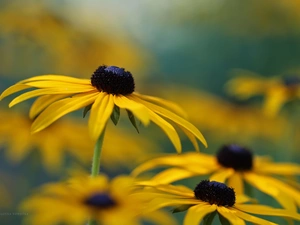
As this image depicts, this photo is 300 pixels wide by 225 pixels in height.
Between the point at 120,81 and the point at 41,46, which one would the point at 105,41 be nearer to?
the point at 41,46

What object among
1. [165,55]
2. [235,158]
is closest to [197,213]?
[235,158]

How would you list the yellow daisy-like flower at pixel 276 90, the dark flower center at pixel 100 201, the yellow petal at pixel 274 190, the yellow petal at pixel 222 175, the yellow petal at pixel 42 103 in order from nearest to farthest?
1. the dark flower center at pixel 100 201
2. the yellow petal at pixel 42 103
3. the yellow petal at pixel 274 190
4. the yellow petal at pixel 222 175
5. the yellow daisy-like flower at pixel 276 90

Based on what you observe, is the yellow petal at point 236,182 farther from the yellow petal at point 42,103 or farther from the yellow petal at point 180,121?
the yellow petal at point 42,103

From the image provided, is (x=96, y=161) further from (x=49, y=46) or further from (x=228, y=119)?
(x=228, y=119)

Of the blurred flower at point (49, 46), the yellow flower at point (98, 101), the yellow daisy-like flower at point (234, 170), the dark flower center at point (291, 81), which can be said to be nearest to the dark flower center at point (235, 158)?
Answer: the yellow daisy-like flower at point (234, 170)

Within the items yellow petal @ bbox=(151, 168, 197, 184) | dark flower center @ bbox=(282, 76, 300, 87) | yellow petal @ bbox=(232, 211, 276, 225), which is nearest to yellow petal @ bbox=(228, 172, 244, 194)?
yellow petal @ bbox=(151, 168, 197, 184)
